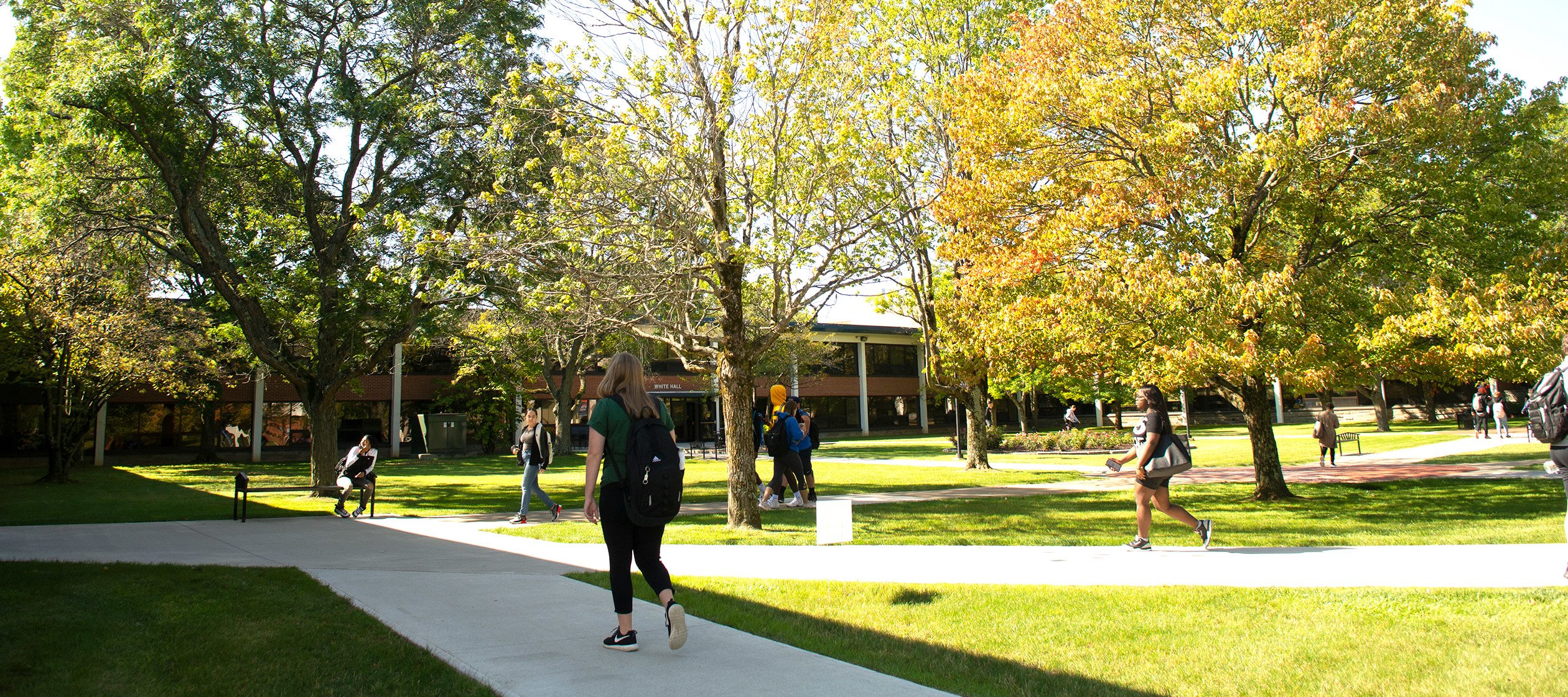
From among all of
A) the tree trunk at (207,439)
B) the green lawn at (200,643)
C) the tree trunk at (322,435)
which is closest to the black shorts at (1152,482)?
the green lawn at (200,643)

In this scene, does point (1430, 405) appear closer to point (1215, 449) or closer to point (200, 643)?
point (1215, 449)

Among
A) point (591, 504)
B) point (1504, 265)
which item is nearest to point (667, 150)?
point (591, 504)

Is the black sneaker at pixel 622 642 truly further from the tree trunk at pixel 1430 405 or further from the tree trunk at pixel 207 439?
the tree trunk at pixel 1430 405

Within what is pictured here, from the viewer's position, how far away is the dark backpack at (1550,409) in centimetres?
608

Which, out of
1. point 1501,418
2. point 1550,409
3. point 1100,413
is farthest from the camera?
point 1100,413

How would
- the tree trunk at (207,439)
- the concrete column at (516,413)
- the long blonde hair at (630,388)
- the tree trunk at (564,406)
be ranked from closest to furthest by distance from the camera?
1. the long blonde hair at (630,388)
2. the tree trunk at (207,439)
3. the tree trunk at (564,406)
4. the concrete column at (516,413)

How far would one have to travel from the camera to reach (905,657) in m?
4.82

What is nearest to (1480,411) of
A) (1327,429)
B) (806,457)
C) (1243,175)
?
(1327,429)

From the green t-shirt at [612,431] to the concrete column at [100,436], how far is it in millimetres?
38542

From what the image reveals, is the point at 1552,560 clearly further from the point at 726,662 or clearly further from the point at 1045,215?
the point at 1045,215

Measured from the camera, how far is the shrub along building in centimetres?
3628

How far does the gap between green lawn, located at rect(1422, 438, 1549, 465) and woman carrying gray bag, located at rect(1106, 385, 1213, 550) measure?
1552cm

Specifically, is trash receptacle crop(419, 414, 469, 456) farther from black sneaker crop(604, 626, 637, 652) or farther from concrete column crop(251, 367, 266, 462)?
black sneaker crop(604, 626, 637, 652)

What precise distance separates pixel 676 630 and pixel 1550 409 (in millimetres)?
6030
